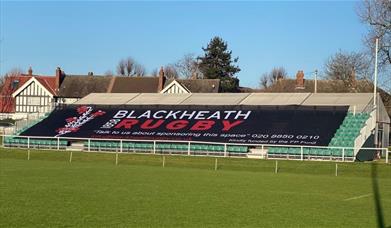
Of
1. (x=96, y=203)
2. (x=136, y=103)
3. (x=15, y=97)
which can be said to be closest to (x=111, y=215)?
(x=96, y=203)

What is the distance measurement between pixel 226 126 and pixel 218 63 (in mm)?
54665

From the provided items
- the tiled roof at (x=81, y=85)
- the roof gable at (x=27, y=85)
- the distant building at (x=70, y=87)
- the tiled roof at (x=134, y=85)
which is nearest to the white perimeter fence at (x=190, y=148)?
the distant building at (x=70, y=87)

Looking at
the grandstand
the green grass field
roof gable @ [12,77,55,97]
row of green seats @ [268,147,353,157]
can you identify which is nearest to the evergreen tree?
roof gable @ [12,77,55,97]

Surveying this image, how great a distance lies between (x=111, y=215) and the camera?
468 inches

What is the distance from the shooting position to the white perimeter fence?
34.5m

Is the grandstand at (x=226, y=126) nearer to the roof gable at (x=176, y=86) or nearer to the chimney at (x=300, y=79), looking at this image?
the roof gable at (x=176, y=86)

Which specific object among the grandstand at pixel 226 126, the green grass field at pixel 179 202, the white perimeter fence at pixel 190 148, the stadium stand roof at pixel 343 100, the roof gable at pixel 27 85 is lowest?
the green grass field at pixel 179 202

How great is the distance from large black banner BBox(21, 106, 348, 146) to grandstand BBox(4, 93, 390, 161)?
7 centimetres

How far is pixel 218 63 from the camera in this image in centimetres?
9575

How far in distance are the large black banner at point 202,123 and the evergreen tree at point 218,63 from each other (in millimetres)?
46200

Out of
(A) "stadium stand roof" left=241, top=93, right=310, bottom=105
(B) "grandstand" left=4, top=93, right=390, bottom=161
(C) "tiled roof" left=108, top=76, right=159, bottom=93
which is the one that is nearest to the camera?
(B) "grandstand" left=4, top=93, right=390, bottom=161

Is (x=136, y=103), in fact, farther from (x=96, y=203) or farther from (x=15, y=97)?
(x=96, y=203)

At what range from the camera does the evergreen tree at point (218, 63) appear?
309 feet

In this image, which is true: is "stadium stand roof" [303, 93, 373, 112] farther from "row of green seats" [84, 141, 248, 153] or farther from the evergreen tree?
the evergreen tree
